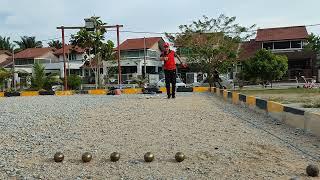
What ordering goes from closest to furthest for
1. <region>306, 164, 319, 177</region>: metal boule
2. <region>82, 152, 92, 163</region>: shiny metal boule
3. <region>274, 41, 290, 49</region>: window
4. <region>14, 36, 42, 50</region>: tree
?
<region>306, 164, 319, 177</region>: metal boule → <region>82, 152, 92, 163</region>: shiny metal boule → <region>274, 41, 290, 49</region>: window → <region>14, 36, 42, 50</region>: tree

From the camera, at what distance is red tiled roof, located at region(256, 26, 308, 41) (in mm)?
46188

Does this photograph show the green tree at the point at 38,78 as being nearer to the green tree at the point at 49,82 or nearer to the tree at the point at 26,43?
the green tree at the point at 49,82

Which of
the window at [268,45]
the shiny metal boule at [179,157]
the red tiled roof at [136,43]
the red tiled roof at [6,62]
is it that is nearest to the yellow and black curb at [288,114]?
the shiny metal boule at [179,157]

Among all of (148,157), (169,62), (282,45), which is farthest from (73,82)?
(148,157)

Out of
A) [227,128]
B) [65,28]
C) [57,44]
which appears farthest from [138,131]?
[57,44]

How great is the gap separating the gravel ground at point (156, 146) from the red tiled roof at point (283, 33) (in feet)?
130

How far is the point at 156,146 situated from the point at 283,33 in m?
44.6

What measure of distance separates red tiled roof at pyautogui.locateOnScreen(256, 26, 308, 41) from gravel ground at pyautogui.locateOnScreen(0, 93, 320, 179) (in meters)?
39.6

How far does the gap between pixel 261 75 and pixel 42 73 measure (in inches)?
687

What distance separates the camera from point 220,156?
5141 millimetres

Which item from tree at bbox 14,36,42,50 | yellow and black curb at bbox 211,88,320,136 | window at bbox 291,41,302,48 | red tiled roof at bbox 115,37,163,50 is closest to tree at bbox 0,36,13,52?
tree at bbox 14,36,42,50

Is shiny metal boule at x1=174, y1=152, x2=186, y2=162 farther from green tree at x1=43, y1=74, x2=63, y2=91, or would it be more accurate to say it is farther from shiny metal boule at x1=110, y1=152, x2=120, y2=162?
green tree at x1=43, y1=74, x2=63, y2=91

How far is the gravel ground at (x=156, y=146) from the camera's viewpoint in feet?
15.1

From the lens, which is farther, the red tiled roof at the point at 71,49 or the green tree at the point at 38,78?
the red tiled roof at the point at 71,49
